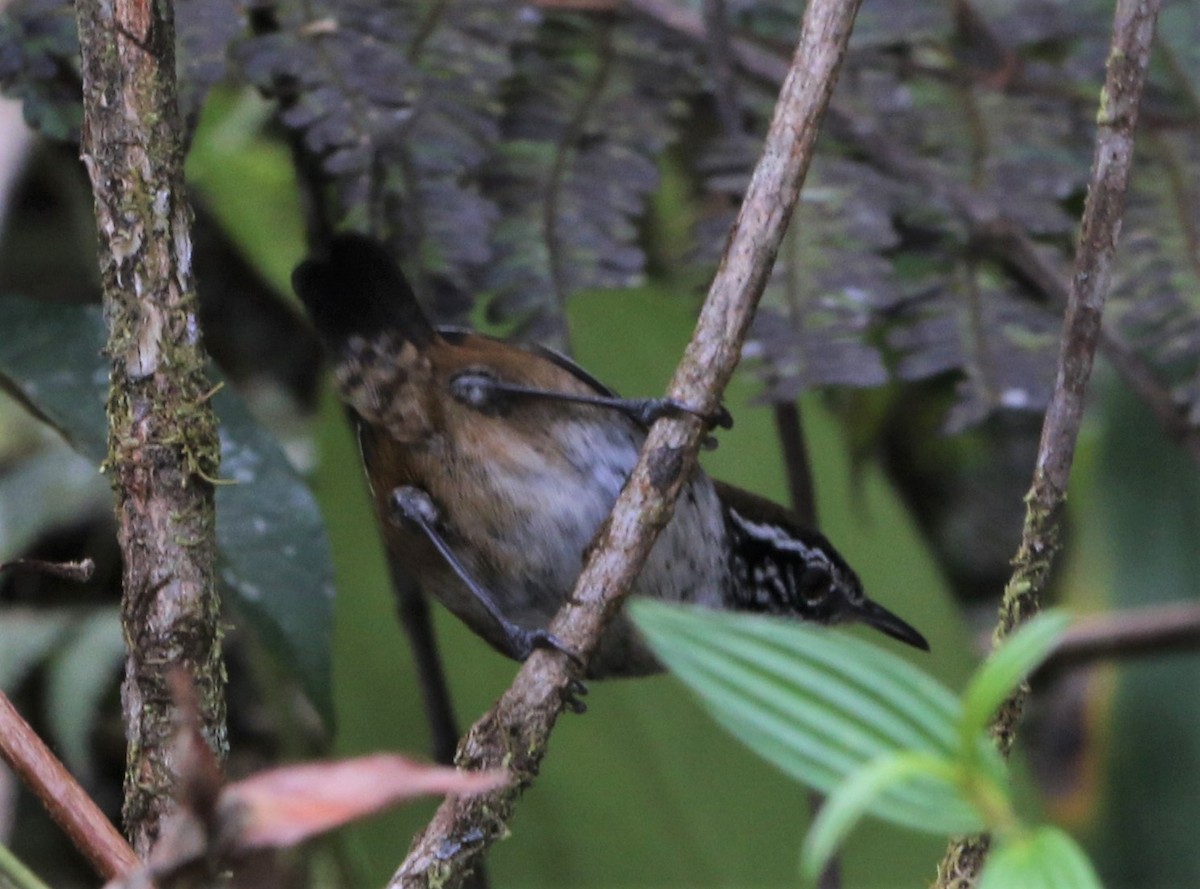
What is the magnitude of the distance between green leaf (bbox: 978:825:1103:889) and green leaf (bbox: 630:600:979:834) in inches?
1.3

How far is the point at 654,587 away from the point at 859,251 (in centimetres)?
55

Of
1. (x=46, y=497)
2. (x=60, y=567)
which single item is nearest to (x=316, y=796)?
(x=60, y=567)

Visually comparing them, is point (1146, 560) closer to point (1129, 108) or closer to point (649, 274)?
point (649, 274)

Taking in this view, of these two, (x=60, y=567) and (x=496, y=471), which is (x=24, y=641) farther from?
(x=60, y=567)

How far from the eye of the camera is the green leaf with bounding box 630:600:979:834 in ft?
2.12

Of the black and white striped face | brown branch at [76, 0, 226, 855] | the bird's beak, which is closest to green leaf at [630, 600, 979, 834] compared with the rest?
brown branch at [76, 0, 226, 855]

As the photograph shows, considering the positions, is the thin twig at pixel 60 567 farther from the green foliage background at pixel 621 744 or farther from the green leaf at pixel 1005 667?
the green foliage background at pixel 621 744

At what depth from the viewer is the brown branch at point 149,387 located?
1.14 metres

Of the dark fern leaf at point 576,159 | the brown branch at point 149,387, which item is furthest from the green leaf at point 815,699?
the dark fern leaf at point 576,159

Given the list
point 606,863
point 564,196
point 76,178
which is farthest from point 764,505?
point 76,178

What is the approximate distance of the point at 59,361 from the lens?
1785mm

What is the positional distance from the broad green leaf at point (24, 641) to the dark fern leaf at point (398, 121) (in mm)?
1136

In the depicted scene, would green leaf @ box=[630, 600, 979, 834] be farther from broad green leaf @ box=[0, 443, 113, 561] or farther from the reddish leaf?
broad green leaf @ box=[0, 443, 113, 561]

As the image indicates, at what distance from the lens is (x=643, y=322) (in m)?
2.50
